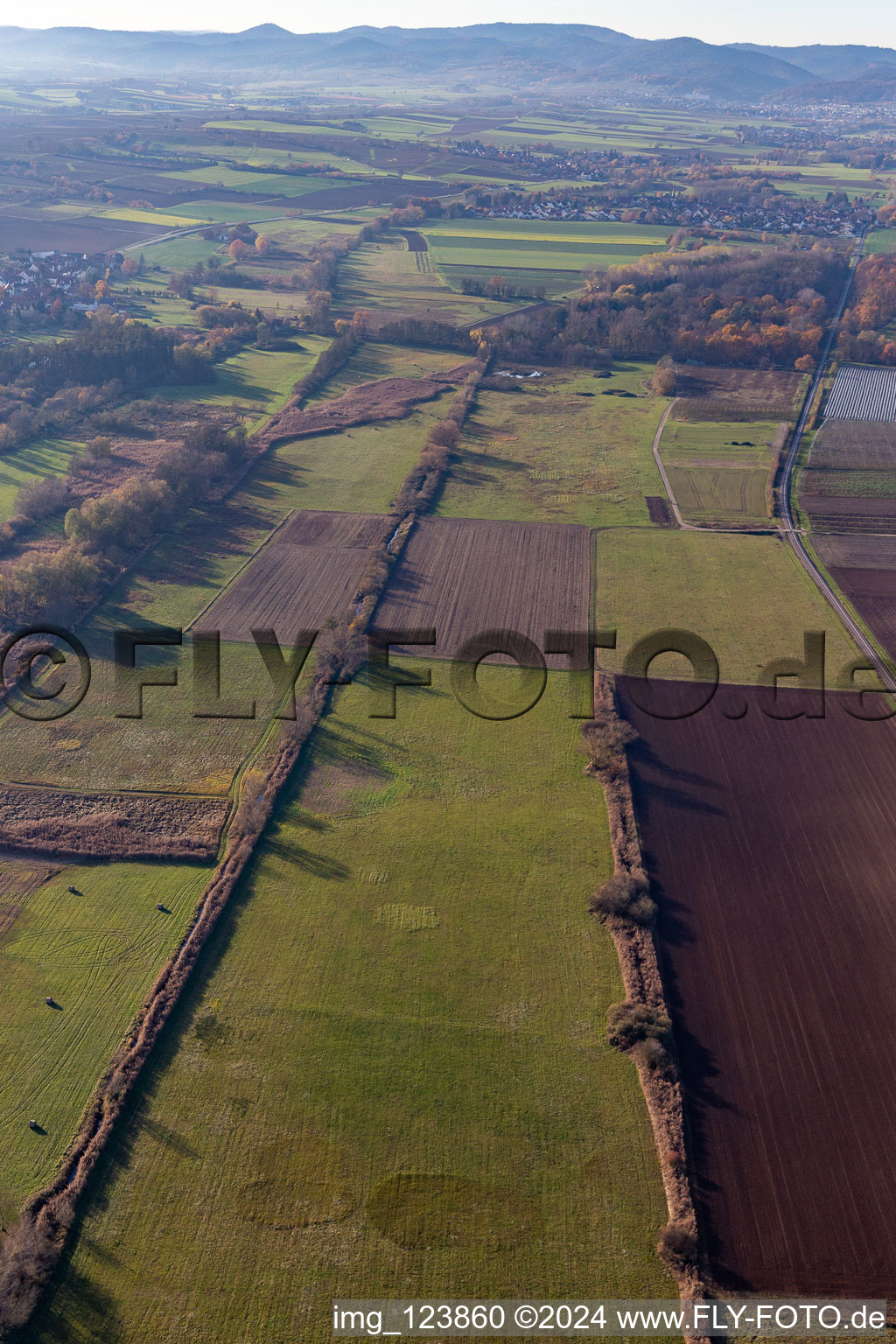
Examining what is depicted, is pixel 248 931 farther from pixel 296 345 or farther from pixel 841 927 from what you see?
pixel 296 345

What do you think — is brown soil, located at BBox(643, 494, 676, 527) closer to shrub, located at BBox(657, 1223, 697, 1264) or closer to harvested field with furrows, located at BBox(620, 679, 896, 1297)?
harvested field with furrows, located at BBox(620, 679, 896, 1297)

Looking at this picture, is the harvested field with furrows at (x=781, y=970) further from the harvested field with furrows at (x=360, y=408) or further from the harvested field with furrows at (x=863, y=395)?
the harvested field with furrows at (x=863, y=395)

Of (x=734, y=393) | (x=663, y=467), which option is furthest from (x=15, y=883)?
(x=734, y=393)

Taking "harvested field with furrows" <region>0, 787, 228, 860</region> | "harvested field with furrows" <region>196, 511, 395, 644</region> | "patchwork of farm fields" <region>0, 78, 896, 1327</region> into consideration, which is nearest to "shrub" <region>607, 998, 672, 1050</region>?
"patchwork of farm fields" <region>0, 78, 896, 1327</region>

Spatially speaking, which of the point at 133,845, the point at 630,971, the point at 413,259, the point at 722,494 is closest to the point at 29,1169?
the point at 133,845

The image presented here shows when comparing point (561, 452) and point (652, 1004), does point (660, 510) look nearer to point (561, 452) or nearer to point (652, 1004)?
point (561, 452)

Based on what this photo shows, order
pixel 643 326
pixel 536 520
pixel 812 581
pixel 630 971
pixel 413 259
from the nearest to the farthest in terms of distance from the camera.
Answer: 1. pixel 630 971
2. pixel 812 581
3. pixel 536 520
4. pixel 643 326
5. pixel 413 259

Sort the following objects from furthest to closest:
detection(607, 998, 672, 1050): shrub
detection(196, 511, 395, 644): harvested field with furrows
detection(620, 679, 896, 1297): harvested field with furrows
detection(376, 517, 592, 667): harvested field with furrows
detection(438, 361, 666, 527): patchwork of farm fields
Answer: detection(438, 361, 666, 527): patchwork of farm fields, detection(196, 511, 395, 644): harvested field with furrows, detection(376, 517, 592, 667): harvested field with furrows, detection(607, 998, 672, 1050): shrub, detection(620, 679, 896, 1297): harvested field with furrows
